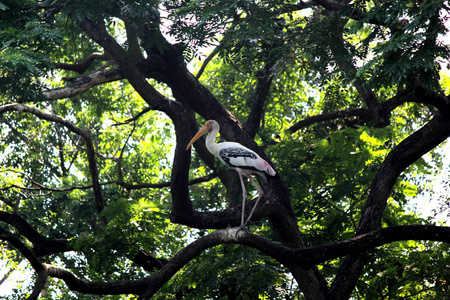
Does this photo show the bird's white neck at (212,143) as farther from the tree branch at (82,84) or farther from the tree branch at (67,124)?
the tree branch at (82,84)

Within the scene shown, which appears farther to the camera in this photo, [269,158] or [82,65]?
[82,65]

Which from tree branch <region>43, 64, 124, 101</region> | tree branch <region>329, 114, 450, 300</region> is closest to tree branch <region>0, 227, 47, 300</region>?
tree branch <region>43, 64, 124, 101</region>

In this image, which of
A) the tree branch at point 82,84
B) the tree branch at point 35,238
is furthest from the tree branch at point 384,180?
the tree branch at point 82,84

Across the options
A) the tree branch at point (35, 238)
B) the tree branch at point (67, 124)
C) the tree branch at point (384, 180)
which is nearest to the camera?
the tree branch at point (384, 180)

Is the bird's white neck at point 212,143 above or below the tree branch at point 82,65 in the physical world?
below

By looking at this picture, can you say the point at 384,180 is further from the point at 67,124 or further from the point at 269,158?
the point at 67,124

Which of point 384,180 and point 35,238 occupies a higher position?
point 384,180

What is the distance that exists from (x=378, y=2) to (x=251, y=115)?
372 cm

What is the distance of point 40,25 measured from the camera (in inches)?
316

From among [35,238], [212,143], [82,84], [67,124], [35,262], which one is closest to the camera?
[35,262]

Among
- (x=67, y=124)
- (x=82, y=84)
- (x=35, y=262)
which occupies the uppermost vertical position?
(x=82, y=84)

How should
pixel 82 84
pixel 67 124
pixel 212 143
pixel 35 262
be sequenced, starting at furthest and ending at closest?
pixel 82 84 → pixel 212 143 → pixel 67 124 → pixel 35 262

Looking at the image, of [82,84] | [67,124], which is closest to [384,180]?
[67,124]

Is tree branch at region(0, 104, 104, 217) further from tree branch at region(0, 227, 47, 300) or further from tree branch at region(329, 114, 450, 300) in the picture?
tree branch at region(329, 114, 450, 300)
